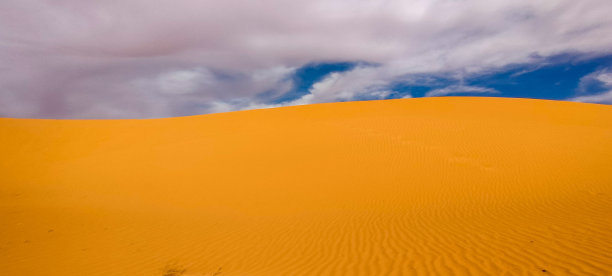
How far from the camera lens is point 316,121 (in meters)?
26.5

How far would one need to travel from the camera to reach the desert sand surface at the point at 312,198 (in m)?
5.89

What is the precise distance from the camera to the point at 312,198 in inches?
439

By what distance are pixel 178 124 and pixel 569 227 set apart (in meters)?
27.1

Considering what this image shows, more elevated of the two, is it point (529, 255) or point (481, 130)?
point (481, 130)

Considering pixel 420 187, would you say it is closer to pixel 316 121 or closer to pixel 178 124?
pixel 316 121

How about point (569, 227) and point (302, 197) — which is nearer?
point (569, 227)

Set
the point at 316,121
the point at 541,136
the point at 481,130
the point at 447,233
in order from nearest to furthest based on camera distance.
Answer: the point at 447,233 < the point at 541,136 < the point at 481,130 < the point at 316,121

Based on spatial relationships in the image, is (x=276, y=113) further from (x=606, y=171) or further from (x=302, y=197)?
(x=606, y=171)

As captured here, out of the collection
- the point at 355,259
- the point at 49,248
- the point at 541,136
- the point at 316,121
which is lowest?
the point at 355,259

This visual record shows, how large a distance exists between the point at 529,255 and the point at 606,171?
33.3 ft

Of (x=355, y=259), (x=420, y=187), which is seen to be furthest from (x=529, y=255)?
(x=420, y=187)

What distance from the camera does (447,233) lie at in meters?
6.81

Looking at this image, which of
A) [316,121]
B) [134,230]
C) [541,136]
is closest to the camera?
[134,230]

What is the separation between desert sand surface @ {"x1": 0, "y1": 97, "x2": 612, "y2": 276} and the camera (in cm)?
589
